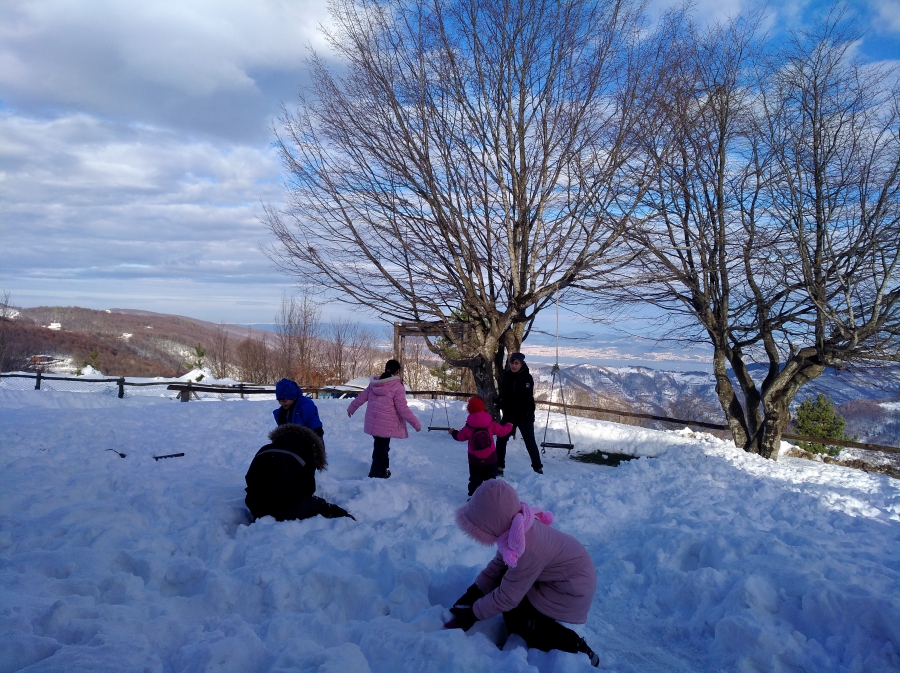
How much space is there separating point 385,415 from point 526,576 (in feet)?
15.9

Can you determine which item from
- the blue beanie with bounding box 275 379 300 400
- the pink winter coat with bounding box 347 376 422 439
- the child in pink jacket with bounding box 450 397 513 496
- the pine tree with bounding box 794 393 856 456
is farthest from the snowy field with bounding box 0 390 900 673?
the pine tree with bounding box 794 393 856 456

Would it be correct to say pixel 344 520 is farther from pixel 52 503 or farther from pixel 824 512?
pixel 824 512

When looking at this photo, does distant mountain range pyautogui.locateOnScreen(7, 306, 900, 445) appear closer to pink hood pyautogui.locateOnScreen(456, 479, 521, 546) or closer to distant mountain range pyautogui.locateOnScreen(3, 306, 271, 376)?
distant mountain range pyautogui.locateOnScreen(3, 306, 271, 376)

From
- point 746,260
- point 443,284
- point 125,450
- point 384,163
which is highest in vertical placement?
point 384,163

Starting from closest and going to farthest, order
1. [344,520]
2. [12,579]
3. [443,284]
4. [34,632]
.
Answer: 1. [34,632]
2. [12,579]
3. [344,520]
4. [443,284]

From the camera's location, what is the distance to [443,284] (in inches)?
438

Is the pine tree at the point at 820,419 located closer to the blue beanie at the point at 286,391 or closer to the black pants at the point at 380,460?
the black pants at the point at 380,460

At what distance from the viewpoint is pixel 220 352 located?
53.6m

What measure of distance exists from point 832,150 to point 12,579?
519 inches

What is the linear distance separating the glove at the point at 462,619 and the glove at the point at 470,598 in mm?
33

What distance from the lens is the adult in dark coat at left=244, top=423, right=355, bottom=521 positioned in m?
5.04

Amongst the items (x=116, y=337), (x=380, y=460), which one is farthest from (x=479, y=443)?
(x=116, y=337)

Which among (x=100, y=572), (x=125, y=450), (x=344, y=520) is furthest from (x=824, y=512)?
(x=125, y=450)

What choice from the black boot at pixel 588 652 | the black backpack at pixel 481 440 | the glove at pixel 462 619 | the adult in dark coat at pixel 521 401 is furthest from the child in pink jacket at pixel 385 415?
the black boot at pixel 588 652
